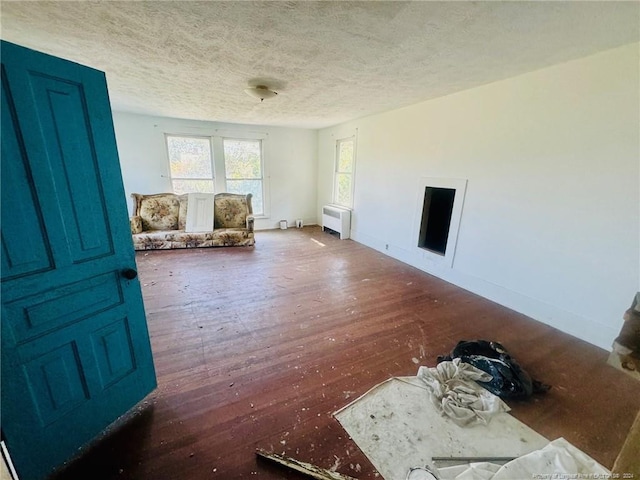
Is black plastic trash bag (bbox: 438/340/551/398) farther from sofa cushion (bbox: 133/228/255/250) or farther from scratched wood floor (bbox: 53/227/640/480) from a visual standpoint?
sofa cushion (bbox: 133/228/255/250)

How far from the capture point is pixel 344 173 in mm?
5523

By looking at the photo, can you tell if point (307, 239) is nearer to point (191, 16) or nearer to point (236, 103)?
point (236, 103)

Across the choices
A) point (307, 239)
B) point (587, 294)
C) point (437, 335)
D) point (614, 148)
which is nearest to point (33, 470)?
point (437, 335)

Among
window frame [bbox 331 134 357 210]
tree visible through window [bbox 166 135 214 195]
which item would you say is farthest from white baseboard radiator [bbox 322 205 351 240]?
tree visible through window [bbox 166 135 214 195]

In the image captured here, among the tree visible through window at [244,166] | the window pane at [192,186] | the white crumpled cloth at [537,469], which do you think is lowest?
the white crumpled cloth at [537,469]

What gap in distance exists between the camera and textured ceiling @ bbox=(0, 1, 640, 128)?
1.47m

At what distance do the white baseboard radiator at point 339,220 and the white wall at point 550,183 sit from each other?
5.96 feet

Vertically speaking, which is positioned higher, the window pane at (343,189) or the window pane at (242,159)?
the window pane at (242,159)

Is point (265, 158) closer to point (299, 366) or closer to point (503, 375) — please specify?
point (299, 366)

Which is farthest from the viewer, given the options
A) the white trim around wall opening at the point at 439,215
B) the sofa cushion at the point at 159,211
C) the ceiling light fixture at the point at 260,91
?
the sofa cushion at the point at 159,211

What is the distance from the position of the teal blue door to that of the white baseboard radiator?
420cm

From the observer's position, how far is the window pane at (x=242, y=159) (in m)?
5.59

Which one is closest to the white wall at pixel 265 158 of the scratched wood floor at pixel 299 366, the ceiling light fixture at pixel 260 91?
the scratched wood floor at pixel 299 366

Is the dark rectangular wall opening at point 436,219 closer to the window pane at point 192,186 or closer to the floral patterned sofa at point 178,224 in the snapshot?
the floral patterned sofa at point 178,224
